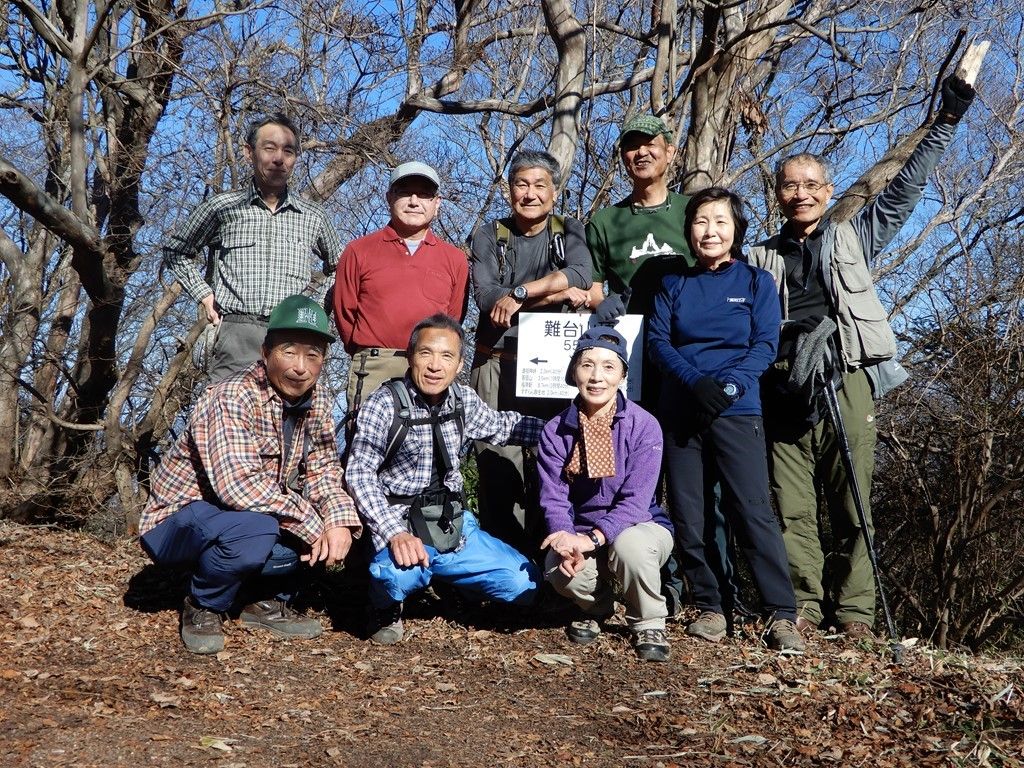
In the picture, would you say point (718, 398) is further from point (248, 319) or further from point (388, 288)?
point (248, 319)

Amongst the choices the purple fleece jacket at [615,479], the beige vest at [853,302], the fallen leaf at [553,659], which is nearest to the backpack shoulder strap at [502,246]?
the purple fleece jacket at [615,479]

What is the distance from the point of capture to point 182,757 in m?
3.20

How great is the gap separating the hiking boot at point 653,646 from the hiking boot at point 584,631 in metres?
0.26

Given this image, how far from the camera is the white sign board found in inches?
196

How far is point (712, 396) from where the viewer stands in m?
4.39

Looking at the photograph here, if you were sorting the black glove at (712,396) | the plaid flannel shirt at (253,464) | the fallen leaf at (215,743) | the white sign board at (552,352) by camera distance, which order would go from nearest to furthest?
the fallen leaf at (215,743) < the plaid flannel shirt at (253,464) < the black glove at (712,396) < the white sign board at (552,352)

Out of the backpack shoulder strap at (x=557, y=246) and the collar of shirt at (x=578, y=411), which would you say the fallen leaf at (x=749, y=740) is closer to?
the collar of shirt at (x=578, y=411)

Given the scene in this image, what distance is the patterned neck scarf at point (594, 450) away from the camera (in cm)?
441

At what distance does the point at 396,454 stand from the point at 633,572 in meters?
1.23

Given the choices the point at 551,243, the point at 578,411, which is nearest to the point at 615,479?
the point at 578,411

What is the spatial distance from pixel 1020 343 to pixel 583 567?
4171 mm

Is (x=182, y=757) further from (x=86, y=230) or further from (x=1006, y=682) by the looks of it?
(x=86, y=230)

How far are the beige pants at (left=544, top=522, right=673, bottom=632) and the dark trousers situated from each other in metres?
0.21

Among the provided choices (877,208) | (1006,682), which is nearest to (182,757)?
(1006,682)
